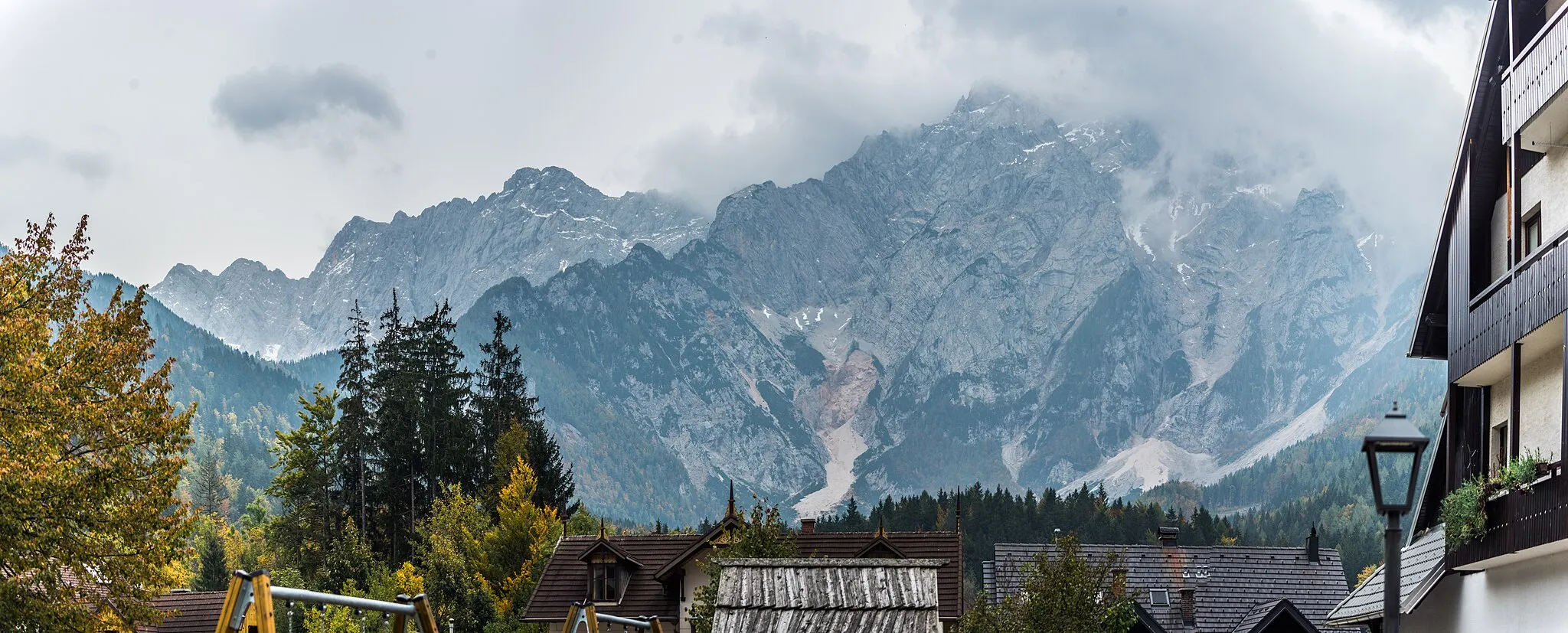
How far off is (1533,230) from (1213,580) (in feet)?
125

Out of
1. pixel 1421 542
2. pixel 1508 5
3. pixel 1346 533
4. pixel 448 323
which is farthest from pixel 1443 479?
pixel 1346 533

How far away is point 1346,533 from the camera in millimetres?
175125

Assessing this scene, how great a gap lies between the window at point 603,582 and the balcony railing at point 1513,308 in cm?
3417

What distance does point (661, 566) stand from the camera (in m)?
55.2

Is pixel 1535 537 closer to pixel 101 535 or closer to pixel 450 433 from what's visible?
pixel 101 535

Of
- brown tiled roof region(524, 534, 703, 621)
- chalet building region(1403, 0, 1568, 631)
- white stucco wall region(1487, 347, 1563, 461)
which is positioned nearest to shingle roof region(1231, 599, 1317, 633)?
brown tiled roof region(524, 534, 703, 621)

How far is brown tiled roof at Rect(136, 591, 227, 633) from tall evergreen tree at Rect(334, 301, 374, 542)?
33.4 metres

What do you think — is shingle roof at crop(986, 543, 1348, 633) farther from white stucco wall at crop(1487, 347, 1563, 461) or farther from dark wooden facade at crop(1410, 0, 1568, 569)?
white stucco wall at crop(1487, 347, 1563, 461)

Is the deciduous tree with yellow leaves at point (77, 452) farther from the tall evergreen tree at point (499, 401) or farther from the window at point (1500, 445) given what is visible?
the tall evergreen tree at point (499, 401)

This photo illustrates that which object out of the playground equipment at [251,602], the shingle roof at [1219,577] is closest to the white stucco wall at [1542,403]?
the playground equipment at [251,602]

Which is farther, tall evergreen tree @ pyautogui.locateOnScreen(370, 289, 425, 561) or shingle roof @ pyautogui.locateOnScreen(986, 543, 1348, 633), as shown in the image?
tall evergreen tree @ pyautogui.locateOnScreen(370, 289, 425, 561)

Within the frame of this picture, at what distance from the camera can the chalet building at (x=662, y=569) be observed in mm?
51125

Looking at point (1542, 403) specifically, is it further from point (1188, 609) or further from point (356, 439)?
point (356, 439)

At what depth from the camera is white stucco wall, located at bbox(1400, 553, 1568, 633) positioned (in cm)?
2091
